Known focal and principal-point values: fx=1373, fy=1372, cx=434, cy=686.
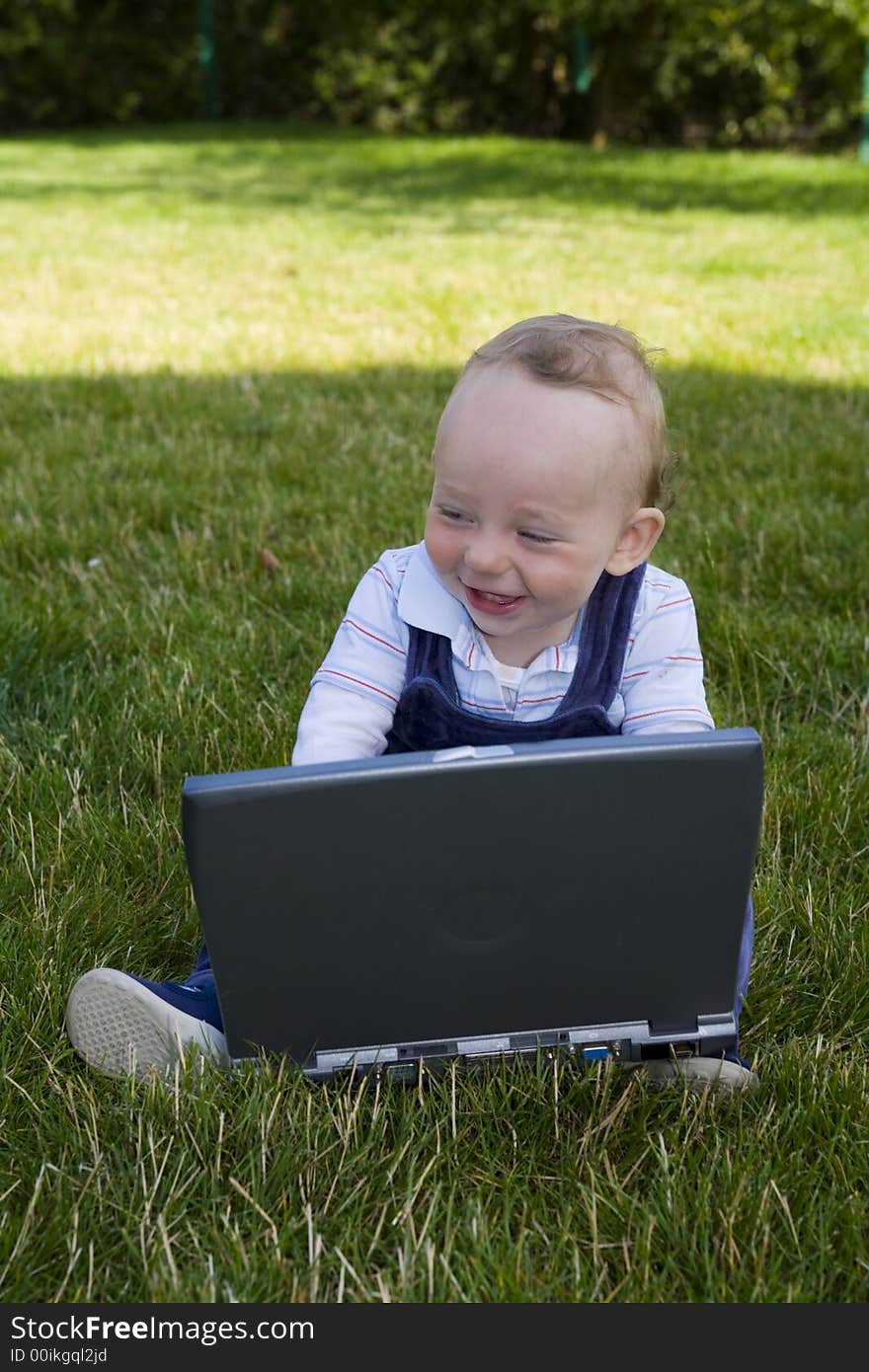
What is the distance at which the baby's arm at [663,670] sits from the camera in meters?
2.07

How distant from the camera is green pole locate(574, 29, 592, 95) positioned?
57.9 feet

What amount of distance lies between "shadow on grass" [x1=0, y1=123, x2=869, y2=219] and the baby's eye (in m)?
8.59

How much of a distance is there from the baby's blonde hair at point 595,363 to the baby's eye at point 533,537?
19 cm

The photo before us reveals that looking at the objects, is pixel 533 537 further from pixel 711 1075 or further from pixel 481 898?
pixel 711 1075

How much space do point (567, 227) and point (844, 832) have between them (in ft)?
27.4

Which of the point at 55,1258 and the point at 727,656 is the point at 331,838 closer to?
the point at 55,1258

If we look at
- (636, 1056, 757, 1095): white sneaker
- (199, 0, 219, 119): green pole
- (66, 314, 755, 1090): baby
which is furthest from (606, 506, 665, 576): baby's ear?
(199, 0, 219, 119): green pole

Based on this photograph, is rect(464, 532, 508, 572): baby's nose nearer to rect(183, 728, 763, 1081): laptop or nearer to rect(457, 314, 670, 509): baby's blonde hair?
rect(457, 314, 670, 509): baby's blonde hair

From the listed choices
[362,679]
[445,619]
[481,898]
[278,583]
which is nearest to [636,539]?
[445,619]

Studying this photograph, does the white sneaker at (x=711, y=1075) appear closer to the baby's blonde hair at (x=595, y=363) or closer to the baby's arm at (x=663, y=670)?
the baby's arm at (x=663, y=670)

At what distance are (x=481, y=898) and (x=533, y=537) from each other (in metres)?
0.54

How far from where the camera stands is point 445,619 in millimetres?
2062

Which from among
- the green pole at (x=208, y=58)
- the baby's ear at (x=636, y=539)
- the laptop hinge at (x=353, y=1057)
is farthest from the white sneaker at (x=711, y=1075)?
the green pole at (x=208, y=58)

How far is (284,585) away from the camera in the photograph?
133 inches
